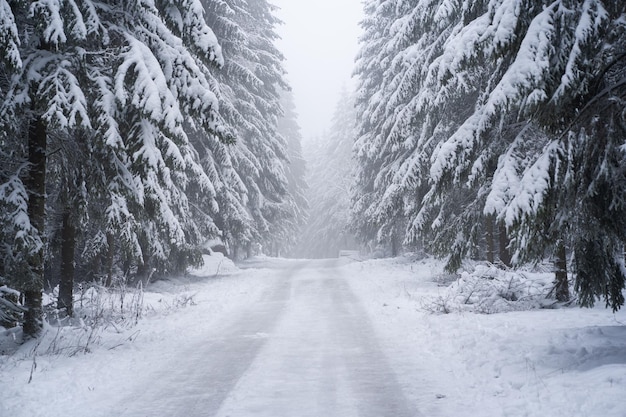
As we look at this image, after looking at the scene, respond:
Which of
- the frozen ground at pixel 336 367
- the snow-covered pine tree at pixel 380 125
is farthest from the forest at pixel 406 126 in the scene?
the snow-covered pine tree at pixel 380 125

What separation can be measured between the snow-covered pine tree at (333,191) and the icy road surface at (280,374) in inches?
1213

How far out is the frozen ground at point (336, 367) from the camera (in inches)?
201

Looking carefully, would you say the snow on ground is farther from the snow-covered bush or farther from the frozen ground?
the snow-covered bush

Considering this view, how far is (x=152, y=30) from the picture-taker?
336 inches

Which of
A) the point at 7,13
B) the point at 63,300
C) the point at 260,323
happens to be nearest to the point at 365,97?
the point at 260,323

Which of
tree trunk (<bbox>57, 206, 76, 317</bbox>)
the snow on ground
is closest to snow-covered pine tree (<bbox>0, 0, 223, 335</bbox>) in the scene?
tree trunk (<bbox>57, 206, 76, 317</bbox>)

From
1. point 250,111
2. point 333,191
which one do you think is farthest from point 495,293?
point 333,191

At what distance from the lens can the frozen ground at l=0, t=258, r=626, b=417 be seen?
512cm

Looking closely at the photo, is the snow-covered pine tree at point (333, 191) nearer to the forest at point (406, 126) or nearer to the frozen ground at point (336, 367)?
the forest at point (406, 126)

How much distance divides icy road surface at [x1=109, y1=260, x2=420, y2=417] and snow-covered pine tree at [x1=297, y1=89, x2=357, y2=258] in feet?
101

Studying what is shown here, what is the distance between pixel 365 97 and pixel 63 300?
18979mm

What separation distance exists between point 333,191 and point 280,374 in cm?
4232

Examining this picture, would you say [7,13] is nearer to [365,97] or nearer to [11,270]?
[11,270]

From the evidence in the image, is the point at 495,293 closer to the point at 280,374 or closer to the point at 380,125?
the point at 280,374
